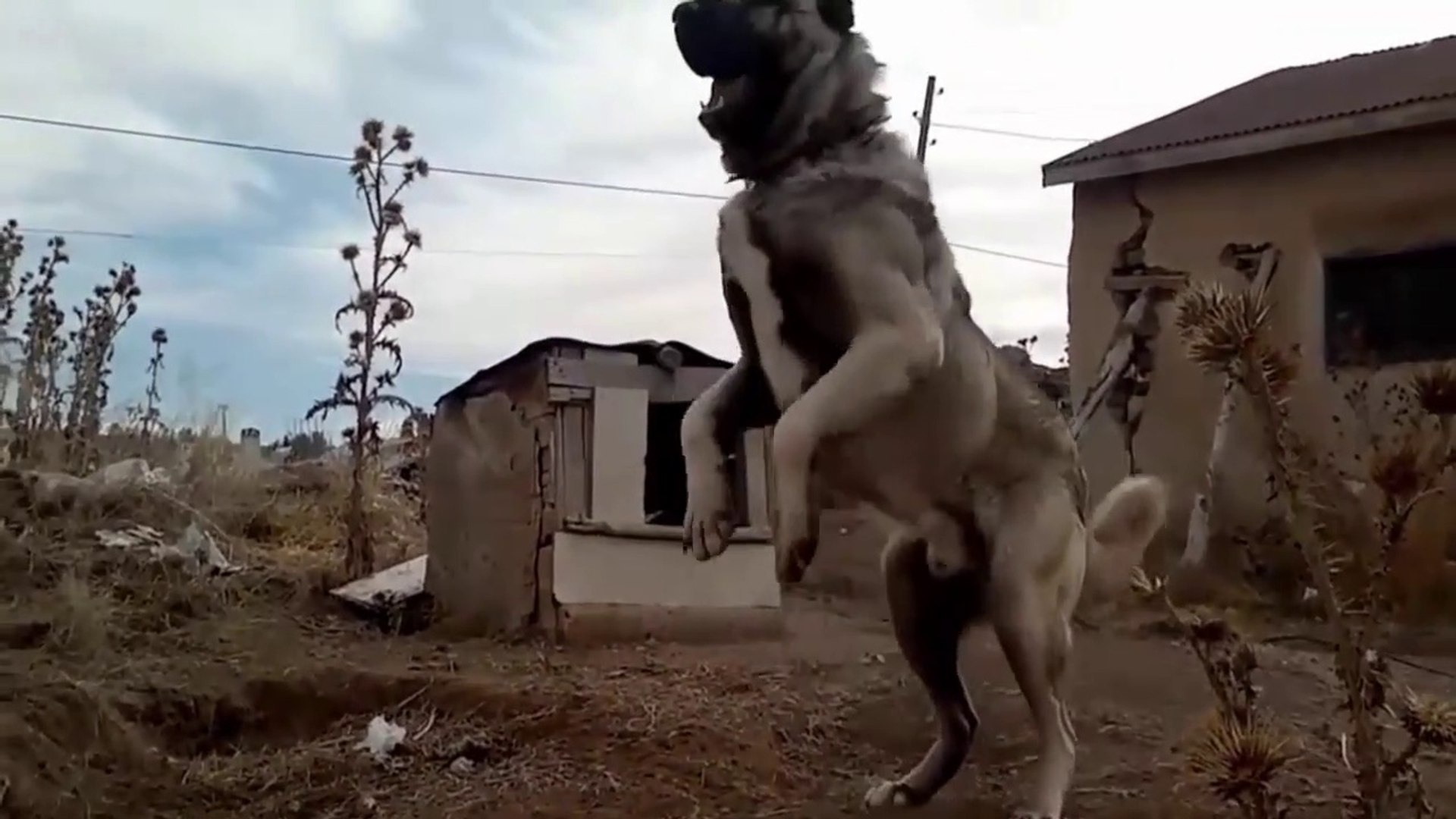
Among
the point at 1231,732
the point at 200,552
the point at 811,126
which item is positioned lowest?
the point at 200,552

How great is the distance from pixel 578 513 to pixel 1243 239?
4.50 meters

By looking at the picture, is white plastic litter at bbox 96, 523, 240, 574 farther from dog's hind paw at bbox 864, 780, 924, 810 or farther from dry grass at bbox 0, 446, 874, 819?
dog's hind paw at bbox 864, 780, 924, 810

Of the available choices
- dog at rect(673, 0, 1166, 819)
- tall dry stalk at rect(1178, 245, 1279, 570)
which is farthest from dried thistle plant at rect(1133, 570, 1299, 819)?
tall dry stalk at rect(1178, 245, 1279, 570)

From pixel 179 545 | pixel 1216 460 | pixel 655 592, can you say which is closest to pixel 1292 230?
pixel 1216 460

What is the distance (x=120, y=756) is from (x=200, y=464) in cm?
437

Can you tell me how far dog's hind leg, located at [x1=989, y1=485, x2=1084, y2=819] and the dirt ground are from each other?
1.56 ft

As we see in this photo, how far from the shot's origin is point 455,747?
3992 mm

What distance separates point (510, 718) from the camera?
164 inches

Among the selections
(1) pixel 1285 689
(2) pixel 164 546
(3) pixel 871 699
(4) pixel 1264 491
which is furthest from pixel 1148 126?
(2) pixel 164 546

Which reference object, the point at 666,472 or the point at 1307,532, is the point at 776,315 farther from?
A: the point at 666,472

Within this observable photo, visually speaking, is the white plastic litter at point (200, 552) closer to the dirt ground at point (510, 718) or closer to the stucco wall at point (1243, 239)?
the dirt ground at point (510, 718)

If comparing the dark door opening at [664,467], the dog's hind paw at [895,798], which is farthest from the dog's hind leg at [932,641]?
the dark door opening at [664,467]

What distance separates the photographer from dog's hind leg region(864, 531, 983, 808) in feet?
9.79

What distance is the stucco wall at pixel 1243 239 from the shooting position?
23.8ft
